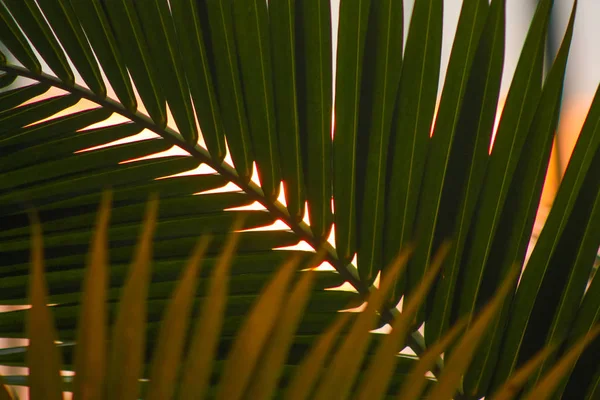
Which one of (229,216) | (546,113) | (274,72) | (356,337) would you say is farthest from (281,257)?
(356,337)

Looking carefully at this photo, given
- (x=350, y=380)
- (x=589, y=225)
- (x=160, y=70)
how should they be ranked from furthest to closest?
(x=160, y=70)
(x=589, y=225)
(x=350, y=380)

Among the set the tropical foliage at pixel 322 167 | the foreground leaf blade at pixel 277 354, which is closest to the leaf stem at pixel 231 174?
the tropical foliage at pixel 322 167

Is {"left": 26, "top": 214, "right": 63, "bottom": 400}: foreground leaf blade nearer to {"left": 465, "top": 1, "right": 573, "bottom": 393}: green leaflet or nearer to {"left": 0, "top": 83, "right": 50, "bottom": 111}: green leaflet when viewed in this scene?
{"left": 465, "top": 1, "right": 573, "bottom": 393}: green leaflet

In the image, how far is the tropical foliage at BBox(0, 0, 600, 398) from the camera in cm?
53

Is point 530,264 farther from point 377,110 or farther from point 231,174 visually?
point 231,174

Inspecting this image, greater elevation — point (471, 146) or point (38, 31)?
point (38, 31)

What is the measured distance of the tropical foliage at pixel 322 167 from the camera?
528mm

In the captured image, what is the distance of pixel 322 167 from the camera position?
0.60 m

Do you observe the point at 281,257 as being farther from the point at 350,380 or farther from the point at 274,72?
the point at 350,380

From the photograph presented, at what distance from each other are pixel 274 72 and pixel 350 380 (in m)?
0.44

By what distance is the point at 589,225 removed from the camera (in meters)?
0.52

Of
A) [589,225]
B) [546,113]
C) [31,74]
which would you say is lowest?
[589,225]

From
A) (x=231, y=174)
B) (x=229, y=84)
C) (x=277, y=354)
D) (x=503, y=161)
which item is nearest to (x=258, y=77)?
(x=229, y=84)

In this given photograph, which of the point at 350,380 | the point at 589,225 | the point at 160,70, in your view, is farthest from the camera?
the point at 160,70
